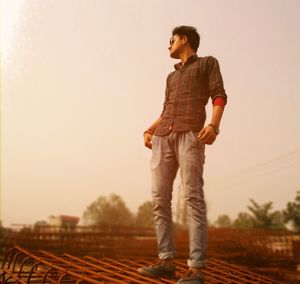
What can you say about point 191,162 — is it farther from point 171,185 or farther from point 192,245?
point 192,245

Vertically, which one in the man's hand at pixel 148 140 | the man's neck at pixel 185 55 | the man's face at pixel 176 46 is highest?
the man's face at pixel 176 46

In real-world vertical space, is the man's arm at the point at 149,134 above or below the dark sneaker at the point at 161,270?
above

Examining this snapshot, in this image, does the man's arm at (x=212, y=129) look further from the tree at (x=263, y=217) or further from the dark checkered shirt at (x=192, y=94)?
the tree at (x=263, y=217)

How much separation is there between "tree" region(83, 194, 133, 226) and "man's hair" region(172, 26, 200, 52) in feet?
197

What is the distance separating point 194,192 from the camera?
87.2 inches

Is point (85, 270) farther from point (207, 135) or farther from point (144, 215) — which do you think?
point (144, 215)

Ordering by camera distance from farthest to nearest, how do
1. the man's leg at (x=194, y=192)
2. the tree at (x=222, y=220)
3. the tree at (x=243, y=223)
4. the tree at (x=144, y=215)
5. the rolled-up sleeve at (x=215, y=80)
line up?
the tree at (x=222, y=220)
the tree at (x=144, y=215)
the tree at (x=243, y=223)
the rolled-up sleeve at (x=215, y=80)
the man's leg at (x=194, y=192)

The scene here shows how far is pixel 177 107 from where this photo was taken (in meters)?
2.50

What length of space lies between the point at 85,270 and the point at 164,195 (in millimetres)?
754

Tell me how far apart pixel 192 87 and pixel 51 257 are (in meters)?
1.67

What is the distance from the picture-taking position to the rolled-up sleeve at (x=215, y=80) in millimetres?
→ 2373

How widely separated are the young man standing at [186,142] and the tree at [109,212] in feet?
197

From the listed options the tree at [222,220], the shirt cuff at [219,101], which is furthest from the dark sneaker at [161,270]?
the tree at [222,220]

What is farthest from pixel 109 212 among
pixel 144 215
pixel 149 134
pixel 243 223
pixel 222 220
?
A: pixel 149 134
